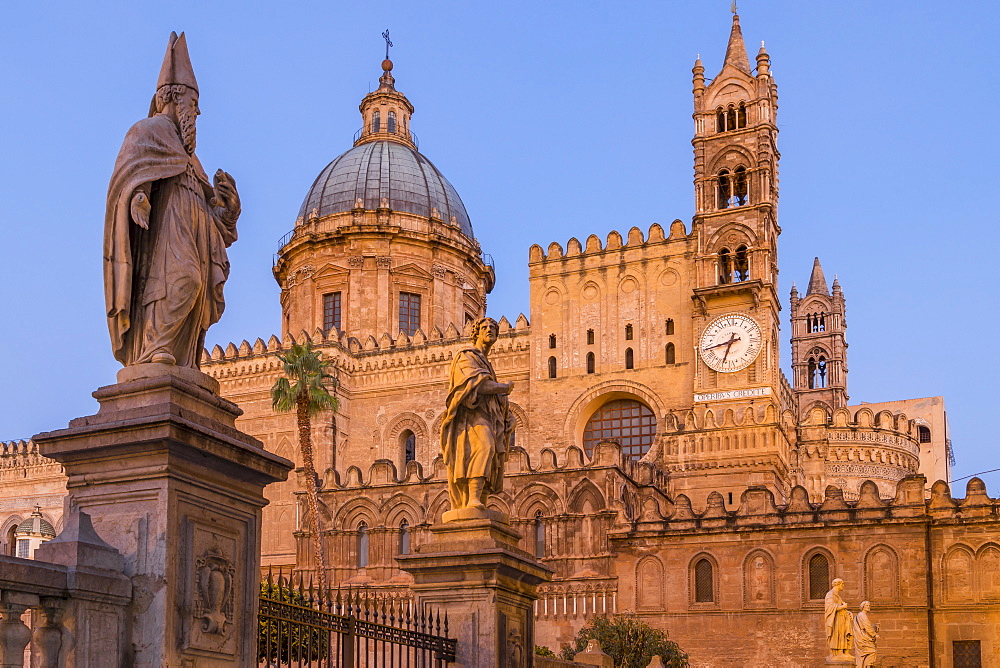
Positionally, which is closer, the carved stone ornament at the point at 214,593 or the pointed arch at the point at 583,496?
the carved stone ornament at the point at 214,593

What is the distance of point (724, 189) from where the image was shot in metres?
50.5

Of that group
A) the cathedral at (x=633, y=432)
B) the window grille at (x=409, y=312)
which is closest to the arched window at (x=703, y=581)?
the cathedral at (x=633, y=432)

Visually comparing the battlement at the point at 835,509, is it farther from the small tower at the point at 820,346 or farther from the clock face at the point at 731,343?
the small tower at the point at 820,346

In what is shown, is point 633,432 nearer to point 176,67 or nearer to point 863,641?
point 863,641

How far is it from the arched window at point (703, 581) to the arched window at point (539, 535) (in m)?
5.70

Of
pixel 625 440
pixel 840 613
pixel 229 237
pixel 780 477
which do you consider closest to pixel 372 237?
pixel 625 440

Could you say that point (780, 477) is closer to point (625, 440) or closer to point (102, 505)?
point (625, 440)

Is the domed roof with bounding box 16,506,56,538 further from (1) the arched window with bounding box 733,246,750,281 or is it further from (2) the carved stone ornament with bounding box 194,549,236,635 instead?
(2) the carved stone ornament with bounding box 194,549,236,635

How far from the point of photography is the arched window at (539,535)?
39969 mm

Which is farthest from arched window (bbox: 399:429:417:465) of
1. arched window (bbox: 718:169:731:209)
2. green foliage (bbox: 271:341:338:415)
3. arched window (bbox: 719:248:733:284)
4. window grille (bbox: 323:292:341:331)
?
arched window (bbox: 718:169:731:209)

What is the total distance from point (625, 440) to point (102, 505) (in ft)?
143

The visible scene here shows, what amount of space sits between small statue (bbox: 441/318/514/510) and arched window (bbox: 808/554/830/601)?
24703 mm

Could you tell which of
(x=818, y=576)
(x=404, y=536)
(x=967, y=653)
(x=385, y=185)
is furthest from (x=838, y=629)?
(x=385, y=185)

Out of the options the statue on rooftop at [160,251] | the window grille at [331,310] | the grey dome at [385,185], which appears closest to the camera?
the statue on rooftop at [160,251]
